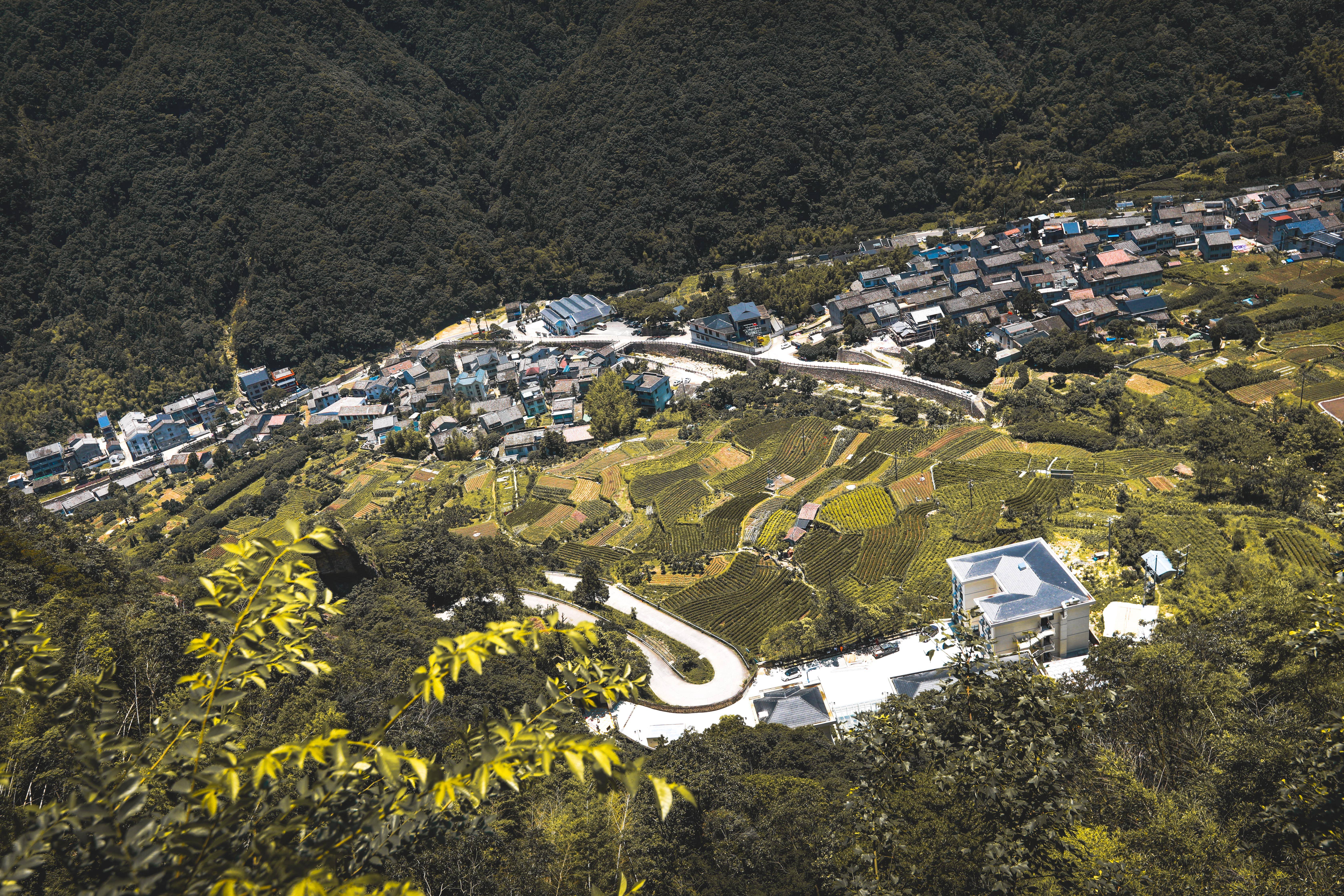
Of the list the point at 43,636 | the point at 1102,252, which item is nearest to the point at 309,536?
the point at 43,636

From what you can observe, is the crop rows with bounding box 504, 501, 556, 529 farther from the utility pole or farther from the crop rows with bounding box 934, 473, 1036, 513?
the utility pole

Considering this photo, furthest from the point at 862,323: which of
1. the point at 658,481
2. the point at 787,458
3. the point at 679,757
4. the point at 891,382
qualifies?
the point at 679,757

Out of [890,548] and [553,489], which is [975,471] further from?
[553,489]

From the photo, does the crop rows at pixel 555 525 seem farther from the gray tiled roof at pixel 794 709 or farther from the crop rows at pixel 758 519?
Answer: the gray tiled roof at pixel 794 709

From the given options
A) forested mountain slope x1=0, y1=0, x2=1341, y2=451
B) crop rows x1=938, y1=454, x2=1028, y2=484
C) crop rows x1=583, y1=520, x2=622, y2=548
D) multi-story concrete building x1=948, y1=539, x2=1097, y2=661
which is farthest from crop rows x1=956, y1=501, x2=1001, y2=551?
forested mountain slope x1=0, y1=0, x2=1341, y2=451

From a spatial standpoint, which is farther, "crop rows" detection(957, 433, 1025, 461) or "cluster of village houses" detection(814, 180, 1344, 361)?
"cluster of village houses" detection(814, 180, 1344, 361)

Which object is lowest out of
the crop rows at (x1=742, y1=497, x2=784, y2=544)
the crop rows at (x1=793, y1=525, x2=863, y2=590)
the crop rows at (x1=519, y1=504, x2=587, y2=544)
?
the crop rows at (x1=519, y1=504, x2=587, y2=544)

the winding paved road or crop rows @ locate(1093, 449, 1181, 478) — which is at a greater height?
the winding paved road
